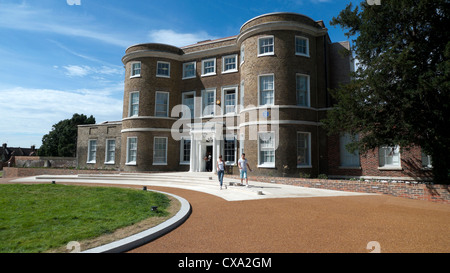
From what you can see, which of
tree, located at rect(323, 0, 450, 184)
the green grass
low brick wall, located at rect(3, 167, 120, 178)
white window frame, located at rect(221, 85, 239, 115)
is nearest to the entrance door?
white window frame, located at rect(221, 85, 239, 115)

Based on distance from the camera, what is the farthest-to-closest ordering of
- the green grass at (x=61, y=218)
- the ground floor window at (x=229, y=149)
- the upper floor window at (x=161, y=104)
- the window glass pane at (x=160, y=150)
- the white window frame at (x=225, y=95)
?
the upper floor window at (x=161, y=104) < the window glass pane at (x=160, y=150) < the white window frame at (x=225, y=95) < the ground floor window at (x=229, y=149) < the green grass at (x=61, y=218)

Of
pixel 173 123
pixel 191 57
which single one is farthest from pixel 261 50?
pixel 173 123

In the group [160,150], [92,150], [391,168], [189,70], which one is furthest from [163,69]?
[391,168]

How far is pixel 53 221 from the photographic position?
608cm

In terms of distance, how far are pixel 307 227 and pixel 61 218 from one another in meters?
5.98

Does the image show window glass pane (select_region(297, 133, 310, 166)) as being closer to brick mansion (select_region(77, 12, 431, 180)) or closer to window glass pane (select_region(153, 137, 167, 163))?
brick mansion (select_region(77, 12, 431, 180))

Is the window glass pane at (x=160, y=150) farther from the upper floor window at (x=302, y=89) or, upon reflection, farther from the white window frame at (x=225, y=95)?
the upper floor window at (x=302, y=89)

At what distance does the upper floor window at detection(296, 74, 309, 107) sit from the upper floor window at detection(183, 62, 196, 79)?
9470 millimetres

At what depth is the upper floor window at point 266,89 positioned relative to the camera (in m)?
17.4

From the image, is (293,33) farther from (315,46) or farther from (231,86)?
(231,86)

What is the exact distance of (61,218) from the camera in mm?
6391

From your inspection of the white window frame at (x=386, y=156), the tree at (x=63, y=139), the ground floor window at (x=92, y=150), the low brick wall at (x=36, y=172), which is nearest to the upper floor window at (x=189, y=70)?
the low brick wall at (x=36, y=172)

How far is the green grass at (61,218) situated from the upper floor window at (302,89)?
1223 cm
